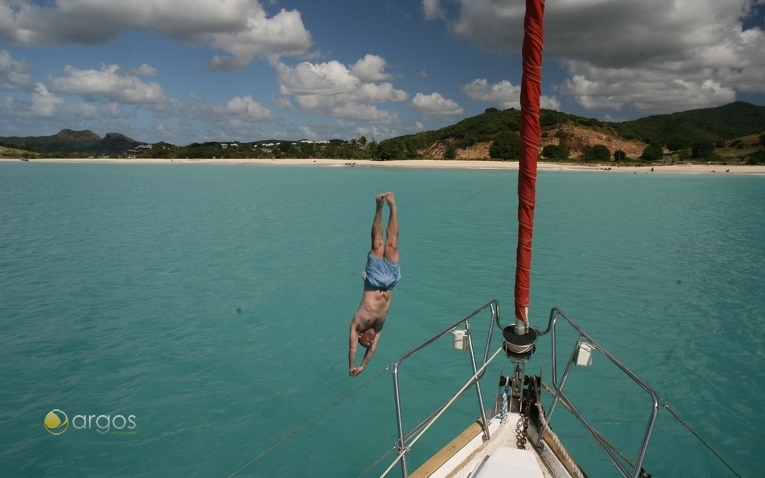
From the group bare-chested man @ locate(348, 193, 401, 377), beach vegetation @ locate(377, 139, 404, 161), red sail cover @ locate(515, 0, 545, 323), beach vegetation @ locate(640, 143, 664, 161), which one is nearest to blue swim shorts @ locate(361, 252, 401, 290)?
bare-chested man @ locate(348, 193, 401, 377)

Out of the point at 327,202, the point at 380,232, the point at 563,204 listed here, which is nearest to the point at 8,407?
the point at 380,232

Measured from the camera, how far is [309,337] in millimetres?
11992

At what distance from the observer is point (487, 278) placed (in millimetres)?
16594

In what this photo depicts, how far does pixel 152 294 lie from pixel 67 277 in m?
4.11

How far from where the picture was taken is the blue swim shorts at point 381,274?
509 cm

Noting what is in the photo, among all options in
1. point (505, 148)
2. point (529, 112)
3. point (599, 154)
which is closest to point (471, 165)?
point (505, 148)

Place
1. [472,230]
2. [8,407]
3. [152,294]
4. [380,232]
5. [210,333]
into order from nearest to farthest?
[380,232], [8,407], [210,333], [152,294], [472,230]

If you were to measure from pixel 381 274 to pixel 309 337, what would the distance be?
747cm

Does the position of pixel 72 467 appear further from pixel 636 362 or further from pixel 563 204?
pixel 563 204

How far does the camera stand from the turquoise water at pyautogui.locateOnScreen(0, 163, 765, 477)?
25.5ft

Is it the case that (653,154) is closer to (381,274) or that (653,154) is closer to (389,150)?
(389,150)

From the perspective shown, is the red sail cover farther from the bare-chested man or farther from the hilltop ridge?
the hilltop ridge

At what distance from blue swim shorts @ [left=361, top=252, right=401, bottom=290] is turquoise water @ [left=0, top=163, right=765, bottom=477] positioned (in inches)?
149

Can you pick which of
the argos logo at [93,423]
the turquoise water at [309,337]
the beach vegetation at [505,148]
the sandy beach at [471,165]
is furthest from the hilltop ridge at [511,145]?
the argos logo at [93,423]
